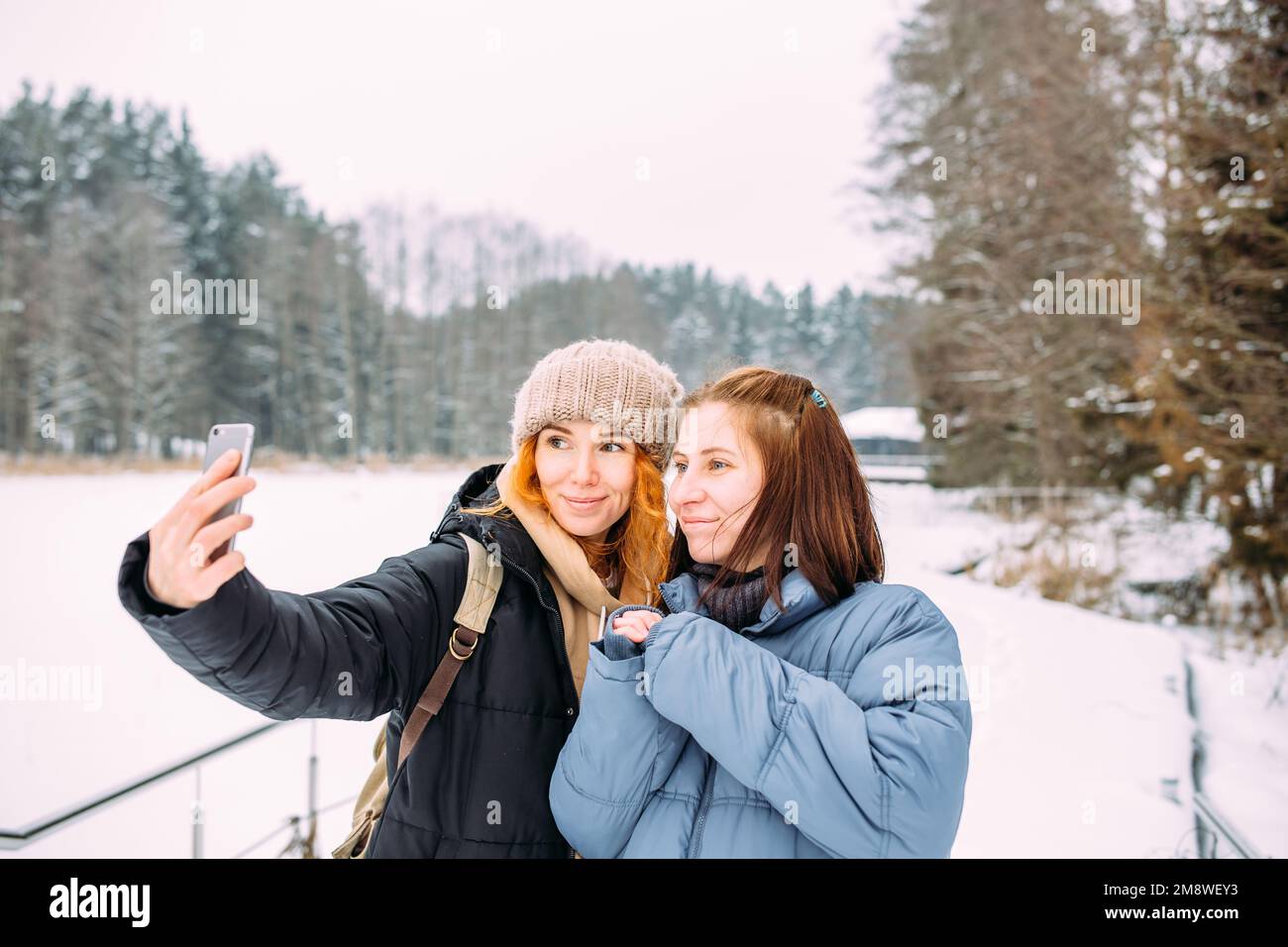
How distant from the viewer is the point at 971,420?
14977 mm

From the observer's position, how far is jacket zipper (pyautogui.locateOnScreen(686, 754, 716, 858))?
1275 mm

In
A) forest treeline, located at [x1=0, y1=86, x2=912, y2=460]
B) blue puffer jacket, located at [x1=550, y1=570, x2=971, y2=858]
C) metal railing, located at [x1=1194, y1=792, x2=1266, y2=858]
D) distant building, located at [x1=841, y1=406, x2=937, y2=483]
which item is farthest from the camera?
distant building, located at [x1=841, y1=406, x2=937, y2=483]

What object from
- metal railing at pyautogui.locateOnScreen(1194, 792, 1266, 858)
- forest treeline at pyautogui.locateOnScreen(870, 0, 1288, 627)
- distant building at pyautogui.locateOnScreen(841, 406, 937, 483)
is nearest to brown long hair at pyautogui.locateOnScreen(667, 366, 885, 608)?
metal railing at pyautogui.locateOnScreen(1194, 792, 1266, 858)

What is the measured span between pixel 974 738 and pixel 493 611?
17.4ft

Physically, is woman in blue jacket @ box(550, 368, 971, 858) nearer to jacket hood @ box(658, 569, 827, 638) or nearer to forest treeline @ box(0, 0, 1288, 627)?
jacket hood @ box(658, 569, 827, 638)

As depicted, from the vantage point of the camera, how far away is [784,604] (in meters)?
1.40

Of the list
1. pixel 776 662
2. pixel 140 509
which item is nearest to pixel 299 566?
pixel 140 509

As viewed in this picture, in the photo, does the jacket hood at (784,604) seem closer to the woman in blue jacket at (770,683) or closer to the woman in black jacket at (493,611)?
the woman in blue jacket at (770,683)

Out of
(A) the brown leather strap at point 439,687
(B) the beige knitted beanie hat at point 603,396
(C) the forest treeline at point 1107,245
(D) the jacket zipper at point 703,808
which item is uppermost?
(C) the forest treeline at point 1107,245

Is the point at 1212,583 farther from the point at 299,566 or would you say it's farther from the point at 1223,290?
the point at 299,566

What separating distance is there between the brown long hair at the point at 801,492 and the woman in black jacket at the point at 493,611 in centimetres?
35

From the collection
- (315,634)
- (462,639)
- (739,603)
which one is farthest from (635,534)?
(315,634)

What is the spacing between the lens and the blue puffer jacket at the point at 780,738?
3.75ft

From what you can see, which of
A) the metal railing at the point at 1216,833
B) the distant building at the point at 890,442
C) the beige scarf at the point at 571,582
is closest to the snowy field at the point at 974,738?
the metal railing at the point at 1216,833
